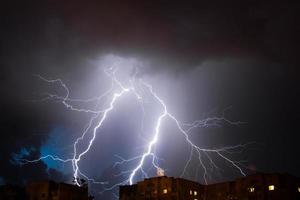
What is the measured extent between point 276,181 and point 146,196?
18.8 metres

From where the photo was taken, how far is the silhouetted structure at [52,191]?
203ft

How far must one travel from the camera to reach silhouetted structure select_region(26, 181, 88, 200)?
61.8m

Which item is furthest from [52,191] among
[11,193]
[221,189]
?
[221,189]

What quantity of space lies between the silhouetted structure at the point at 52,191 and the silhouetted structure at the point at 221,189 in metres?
7.51

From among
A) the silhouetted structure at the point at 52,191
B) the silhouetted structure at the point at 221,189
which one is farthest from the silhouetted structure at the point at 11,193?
the silhouetted structure at the point at 221,189

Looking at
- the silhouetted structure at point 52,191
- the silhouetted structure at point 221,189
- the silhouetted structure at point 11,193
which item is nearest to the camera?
the silhouetted structure at point 221,189

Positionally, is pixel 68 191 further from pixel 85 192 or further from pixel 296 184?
pixel 296 184

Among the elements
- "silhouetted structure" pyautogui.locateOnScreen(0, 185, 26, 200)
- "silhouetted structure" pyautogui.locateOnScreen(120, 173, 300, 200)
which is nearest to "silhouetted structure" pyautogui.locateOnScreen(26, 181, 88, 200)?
"silhouetted structure" pyautogui.locateOnScreen(0, 185, 26, 200)

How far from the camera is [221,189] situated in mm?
63812

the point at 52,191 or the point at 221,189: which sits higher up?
the point at 221,189

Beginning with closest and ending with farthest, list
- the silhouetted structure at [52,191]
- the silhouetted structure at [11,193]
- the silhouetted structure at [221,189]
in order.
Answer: the silhouetted structure at [221,189] → the silhouetted structure at [52,191] → the silhouetted structure at [11,193]

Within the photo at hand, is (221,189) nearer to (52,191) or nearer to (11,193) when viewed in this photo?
(52,191)

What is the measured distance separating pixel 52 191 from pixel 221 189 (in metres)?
23.8

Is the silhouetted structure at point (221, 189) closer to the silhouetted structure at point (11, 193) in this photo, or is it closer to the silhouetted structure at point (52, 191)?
the silhouetted structure at point (52, 191)
